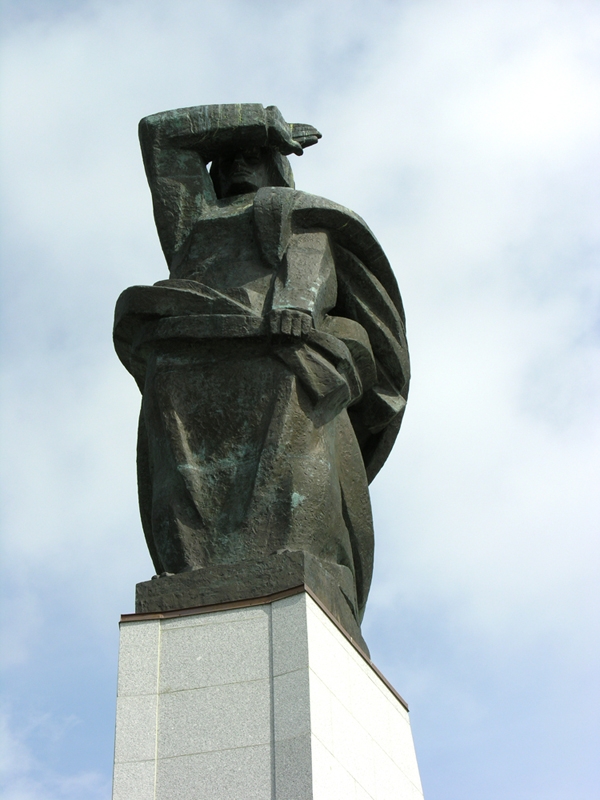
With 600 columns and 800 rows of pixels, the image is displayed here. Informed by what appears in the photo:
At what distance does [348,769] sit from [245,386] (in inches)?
92.4

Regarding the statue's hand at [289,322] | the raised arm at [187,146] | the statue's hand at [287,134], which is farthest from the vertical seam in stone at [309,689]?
the statue's hand at [287,134]

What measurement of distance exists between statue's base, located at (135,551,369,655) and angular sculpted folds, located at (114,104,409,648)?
46mm

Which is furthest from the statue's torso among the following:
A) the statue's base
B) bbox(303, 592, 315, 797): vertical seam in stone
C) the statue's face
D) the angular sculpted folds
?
bbox(303, 592, 315, 797): vertical seam in stone

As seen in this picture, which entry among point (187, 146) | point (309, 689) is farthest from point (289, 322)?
point (309, 689)

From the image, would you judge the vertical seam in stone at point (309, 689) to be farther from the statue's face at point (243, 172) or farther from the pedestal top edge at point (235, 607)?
the statue's face at point (243, 172)

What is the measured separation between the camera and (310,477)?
7891 mm

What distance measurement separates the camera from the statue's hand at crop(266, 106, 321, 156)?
9188 mm

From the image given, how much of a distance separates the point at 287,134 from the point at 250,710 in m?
4.19

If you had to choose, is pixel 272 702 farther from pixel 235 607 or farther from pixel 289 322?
pixel 289 322

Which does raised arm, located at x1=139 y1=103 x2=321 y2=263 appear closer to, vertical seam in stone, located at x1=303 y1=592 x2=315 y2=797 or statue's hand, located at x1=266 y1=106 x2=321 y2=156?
statue's hand, located at x1=266 y1=106 x2=321 y2=156

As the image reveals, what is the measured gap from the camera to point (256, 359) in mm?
8109

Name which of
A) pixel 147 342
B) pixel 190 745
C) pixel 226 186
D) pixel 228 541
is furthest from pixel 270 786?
pixel 226 186

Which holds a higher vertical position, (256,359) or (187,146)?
(187,146)

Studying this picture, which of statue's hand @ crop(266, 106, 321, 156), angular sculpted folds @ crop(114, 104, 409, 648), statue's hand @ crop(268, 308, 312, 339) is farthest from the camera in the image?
statue's hand @ crop(266, 106, 321, 156)
